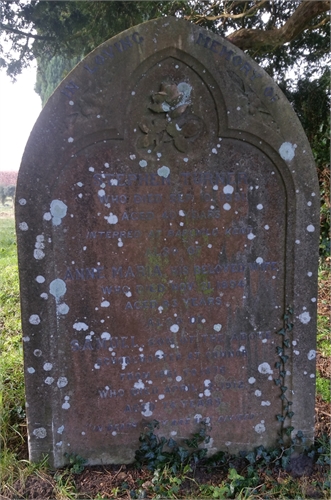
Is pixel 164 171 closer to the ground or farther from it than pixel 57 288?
farther from it

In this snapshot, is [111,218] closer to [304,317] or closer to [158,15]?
[304,317]

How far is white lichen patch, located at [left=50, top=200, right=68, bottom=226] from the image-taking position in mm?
2314

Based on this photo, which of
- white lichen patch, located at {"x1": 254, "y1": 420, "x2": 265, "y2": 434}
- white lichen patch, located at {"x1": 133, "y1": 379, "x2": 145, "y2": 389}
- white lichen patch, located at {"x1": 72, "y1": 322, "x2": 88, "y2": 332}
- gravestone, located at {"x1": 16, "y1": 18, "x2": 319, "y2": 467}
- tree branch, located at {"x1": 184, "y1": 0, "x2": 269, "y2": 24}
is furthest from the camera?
tree branch, located at {"x1": 184, "y1": 0, "x2": 269, "y2": 24}

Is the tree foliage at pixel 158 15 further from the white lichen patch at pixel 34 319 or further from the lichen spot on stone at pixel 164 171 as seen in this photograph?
the white lichen patch at pixel 34 319

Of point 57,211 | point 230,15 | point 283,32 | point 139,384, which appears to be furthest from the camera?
point 230,15

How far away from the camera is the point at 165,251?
2.45 meters

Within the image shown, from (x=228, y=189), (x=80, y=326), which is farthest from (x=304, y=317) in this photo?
(x=80, y=326)

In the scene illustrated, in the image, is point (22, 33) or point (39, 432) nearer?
point (39, 432)

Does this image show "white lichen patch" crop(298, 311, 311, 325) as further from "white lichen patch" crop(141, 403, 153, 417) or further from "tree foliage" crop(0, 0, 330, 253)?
"tree foliage" crop(0, 0, 330, 253)

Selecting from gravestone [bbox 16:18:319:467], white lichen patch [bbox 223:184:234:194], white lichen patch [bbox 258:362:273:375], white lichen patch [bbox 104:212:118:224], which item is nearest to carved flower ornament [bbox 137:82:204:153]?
gravestone [bbox 16:18:319:467]

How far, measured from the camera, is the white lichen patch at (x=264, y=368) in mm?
2611

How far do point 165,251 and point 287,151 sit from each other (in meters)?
1.01

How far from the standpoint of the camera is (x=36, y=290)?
2.36 m

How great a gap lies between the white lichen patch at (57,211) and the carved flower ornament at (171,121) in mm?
594
